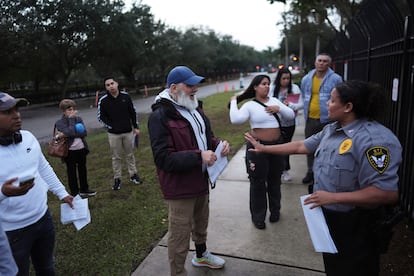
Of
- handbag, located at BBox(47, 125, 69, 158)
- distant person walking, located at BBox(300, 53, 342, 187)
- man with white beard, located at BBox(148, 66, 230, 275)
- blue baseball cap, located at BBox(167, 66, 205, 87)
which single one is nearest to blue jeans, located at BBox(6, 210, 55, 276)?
man with white beard, located at BBox(148, 66, 230, 275)

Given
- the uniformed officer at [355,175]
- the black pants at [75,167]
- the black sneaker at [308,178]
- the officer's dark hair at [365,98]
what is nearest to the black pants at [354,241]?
the uniformed officer at [355,175]

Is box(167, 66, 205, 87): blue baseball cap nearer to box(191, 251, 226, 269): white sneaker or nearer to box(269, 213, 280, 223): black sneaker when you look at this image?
box(191, 251, 226, 269): white sneaker

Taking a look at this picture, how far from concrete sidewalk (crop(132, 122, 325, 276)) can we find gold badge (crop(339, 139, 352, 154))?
1574 mm

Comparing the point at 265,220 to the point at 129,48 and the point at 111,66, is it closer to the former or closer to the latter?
the point at 129,48

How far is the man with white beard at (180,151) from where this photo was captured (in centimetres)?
245

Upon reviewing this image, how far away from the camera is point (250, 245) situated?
3449 mm

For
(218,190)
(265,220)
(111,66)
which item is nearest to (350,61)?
(218,190)

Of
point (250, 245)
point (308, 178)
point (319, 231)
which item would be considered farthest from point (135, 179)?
point (319, 231)

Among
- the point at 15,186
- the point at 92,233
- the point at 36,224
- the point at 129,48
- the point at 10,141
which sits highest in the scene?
the point at 129,48

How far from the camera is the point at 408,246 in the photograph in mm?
3307

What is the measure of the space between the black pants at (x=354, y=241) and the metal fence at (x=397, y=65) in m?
1.32

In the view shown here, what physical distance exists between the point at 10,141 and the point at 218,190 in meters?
3.51

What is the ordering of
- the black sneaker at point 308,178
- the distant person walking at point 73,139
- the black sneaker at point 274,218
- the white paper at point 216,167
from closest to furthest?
the white paper at point 216,167
the black sneaker at point 274,218
the distant person walking at point 73,139
the black sneaker at point 308,178

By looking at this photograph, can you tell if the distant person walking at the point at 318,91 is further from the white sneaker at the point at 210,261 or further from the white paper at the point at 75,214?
the white paper at the point at 75,214
